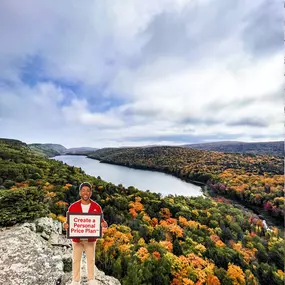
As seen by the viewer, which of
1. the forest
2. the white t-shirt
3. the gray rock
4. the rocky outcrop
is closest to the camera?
the white t-shirt

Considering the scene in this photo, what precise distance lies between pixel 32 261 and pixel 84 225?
3.02 meters

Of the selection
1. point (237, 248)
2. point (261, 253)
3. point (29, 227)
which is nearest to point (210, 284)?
point (237, 248)

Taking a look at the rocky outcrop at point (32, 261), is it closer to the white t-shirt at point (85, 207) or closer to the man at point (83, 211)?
the man at point (83, 211)

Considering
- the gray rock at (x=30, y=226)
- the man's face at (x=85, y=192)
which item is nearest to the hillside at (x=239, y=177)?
the gray rock at (x=30, y=226)

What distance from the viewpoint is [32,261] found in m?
6.82

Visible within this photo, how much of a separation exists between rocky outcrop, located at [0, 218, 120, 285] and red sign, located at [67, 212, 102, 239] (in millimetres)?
1843

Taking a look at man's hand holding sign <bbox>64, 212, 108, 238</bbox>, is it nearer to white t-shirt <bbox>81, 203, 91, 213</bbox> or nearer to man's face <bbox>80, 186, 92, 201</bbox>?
white t-shirt <bbox>81, 203, 91, 213</bbox>

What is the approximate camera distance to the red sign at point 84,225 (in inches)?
205

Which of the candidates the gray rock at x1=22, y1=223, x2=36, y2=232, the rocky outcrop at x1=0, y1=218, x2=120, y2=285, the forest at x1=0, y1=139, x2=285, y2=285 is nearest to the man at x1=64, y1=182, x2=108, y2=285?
the rocky outcrop at x1=0, y1=218, x2=120, y2=285

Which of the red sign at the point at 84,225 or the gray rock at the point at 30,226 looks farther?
the gray rock at the point at 30,226

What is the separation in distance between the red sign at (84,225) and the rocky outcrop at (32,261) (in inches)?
72.6

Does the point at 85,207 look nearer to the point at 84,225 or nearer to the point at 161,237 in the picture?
the point at 84,225

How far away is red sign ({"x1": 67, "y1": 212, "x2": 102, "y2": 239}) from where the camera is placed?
17.0 ft

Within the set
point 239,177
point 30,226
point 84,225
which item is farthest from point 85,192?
point 239,177
